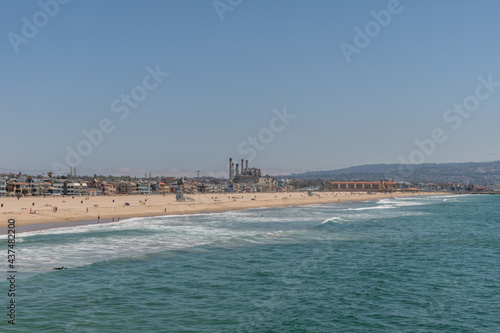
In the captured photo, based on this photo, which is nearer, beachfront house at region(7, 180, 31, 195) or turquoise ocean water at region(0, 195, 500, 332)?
turquoise ocean water at region(0, 195, 500, 332)

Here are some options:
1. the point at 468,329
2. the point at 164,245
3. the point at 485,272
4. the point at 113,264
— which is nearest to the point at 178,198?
the point at 164,245

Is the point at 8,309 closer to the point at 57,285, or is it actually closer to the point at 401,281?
the point at 57,285

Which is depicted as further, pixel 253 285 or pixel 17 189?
pixel 17 189

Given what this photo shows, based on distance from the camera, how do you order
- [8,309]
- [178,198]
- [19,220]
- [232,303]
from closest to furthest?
[8,309] → [232,303] → [19,220] → [178,198]

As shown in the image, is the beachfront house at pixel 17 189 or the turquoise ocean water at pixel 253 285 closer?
the turquoise ocean water at pixel 253 285

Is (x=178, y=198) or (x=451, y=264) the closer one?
(x=451, y=264)

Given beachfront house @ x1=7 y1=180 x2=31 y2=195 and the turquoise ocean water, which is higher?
beachfront house @ x1=7 y1=180 x2=31 y2=195

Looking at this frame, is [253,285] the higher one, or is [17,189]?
[17,189]

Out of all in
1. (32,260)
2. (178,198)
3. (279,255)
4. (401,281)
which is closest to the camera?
(401,281)
